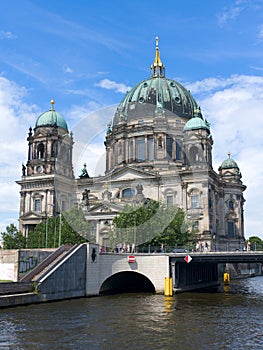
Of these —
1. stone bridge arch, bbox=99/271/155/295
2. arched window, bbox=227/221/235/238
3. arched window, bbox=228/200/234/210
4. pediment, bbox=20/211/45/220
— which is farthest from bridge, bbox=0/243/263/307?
arched window, bbox=228/200/234/210

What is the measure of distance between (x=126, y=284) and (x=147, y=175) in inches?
1366

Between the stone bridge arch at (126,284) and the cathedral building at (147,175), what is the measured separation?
21.1 metres

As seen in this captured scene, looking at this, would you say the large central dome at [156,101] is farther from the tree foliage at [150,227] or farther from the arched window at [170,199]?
the tree foliage at [150,227]

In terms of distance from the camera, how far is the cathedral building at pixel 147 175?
8419cm

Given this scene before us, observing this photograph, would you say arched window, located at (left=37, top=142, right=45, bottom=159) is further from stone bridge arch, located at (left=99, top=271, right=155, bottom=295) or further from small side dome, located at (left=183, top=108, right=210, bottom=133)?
stone bridge arch, located at (left=99, top=271, right=155, bottom=295)

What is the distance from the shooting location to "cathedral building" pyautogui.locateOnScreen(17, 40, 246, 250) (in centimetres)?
8419

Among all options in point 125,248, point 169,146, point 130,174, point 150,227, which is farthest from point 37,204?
point 150,227

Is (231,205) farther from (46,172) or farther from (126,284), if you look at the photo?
(126,284)

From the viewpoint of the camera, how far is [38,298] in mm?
40062

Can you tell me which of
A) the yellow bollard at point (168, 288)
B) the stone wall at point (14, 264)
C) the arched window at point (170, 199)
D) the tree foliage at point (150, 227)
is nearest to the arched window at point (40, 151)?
the arched window at point (170, 199)

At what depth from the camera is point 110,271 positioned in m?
50.2

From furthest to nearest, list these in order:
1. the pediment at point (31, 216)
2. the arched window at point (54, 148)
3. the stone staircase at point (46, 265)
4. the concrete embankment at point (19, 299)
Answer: the arched window at point (54, 148) → the pediment at point (31, 216) → the stone staircase at point (46, 265) → the concrete embankment at point (19, 299)

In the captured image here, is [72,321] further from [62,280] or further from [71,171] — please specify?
[71,171]

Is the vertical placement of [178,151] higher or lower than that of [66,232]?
higher
